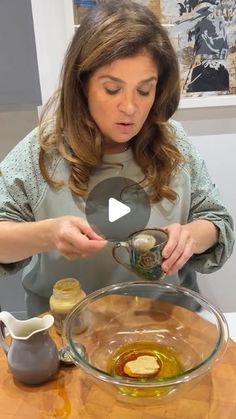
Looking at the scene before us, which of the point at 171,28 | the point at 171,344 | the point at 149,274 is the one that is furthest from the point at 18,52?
the point at 171,344

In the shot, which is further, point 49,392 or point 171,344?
point 171,344

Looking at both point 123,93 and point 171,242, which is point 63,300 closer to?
point 171,242

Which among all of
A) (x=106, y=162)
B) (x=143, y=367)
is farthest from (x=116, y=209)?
(x=143, y=367)

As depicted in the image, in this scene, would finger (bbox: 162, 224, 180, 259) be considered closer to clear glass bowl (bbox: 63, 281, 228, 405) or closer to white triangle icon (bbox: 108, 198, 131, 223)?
clear glass bowl (bbox: 63, 281, 228, 405)

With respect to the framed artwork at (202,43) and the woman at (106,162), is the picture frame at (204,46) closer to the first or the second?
the framed artwork at (202,43)

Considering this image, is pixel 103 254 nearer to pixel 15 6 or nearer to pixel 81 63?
pixel 81 63

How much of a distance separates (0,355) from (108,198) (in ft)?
1.72

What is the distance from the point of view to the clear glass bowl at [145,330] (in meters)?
0.98

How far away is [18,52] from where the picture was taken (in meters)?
1.71

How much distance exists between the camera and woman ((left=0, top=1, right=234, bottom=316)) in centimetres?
117

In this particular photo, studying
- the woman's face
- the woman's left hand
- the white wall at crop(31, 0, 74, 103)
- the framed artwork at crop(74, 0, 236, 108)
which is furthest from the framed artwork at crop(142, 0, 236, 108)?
the woman's left hand
